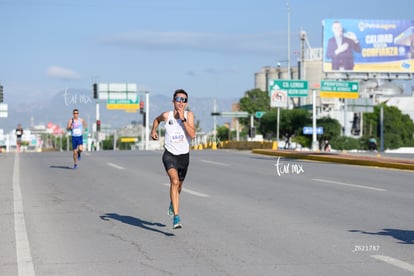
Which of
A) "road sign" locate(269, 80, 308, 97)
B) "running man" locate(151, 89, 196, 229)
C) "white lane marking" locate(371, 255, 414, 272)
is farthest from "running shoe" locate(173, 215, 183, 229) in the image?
"road sign" locate(269, 80, 308, 97)

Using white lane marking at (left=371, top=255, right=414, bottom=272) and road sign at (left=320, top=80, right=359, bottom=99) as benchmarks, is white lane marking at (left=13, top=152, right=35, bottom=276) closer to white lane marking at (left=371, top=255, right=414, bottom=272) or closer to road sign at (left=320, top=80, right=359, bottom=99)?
white lane marking at (left=371, top=255, right=414, bottom=272)

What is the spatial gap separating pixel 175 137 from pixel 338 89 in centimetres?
5347

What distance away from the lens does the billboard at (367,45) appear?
67062 millimetres

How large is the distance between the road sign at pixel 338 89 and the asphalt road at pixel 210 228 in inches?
1683

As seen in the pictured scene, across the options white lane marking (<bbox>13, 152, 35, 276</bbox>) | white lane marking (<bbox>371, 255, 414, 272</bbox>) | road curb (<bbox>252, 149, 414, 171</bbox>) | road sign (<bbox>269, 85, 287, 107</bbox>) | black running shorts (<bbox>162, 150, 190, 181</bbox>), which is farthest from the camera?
road sign (<bbox>269, 85, 287, 107</bbox>)

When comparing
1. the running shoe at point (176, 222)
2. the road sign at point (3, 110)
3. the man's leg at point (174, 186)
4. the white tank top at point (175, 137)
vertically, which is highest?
the road sign at point (3, 110)

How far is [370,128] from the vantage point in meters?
107

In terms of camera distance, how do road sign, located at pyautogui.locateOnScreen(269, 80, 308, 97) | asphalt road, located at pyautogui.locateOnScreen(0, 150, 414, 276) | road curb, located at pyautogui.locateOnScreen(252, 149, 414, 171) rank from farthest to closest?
road sign, located at pyautogui.locateOnScreen(269, 80, 308, 97), road curb, located at pyautogui.locateOnScreen(252, 149, 414, 171), asphalt road, located at pyautogui.locateOnScreen(0, 150, 414, 276)

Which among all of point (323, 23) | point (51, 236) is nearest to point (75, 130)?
point (51, 236)

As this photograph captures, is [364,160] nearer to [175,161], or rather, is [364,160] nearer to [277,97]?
[175,161]

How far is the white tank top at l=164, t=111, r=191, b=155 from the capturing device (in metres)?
9.88

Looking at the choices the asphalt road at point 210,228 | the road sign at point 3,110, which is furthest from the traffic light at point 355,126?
the asphalt road at point 210,228

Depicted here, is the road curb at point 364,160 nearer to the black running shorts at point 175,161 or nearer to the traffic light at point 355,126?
the black running shorts at point 175,161

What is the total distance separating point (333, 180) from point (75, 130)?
8.61m
